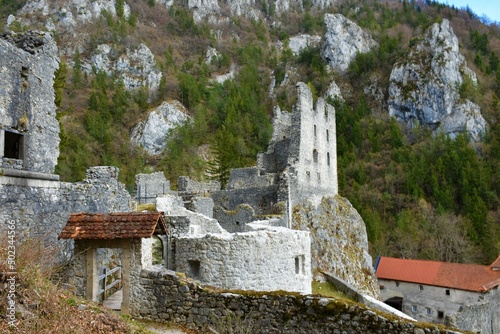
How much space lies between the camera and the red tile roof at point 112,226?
7.56 meters

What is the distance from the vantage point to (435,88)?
6825 cm

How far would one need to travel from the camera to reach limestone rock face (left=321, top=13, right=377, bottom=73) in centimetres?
8438

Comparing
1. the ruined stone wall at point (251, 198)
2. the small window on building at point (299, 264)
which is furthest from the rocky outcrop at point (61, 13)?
the small window on building at point (299, 264)

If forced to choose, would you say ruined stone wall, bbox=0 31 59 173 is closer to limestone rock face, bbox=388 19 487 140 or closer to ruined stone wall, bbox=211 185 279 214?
ruined stone wall, bbox=211 185 279 214

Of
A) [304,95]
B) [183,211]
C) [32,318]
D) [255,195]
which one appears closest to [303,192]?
[255,195]

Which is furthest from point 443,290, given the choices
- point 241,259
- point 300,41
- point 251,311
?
point 300,41

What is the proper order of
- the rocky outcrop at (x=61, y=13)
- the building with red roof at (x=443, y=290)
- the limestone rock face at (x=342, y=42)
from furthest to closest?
the limestone rock face at (x=342, y=42) → the rocky outcrop at (x=61, y=13) → the building with red roof at (x=443, y=290)

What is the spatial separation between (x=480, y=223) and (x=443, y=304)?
17313 mm

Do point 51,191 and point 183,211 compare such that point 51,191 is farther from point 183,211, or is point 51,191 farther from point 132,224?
point 183,211

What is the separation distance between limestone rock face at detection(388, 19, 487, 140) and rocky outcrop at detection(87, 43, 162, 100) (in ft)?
141

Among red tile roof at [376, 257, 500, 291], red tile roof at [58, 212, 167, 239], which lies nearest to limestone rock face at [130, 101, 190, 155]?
red tile roof at [376, 257, 500, 291]

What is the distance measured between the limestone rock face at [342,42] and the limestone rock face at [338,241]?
60.8 metres

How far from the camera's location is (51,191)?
944 cm

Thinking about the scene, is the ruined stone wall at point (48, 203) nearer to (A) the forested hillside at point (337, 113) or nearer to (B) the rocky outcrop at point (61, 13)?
(A) the forested hillside at point (337, 113)
